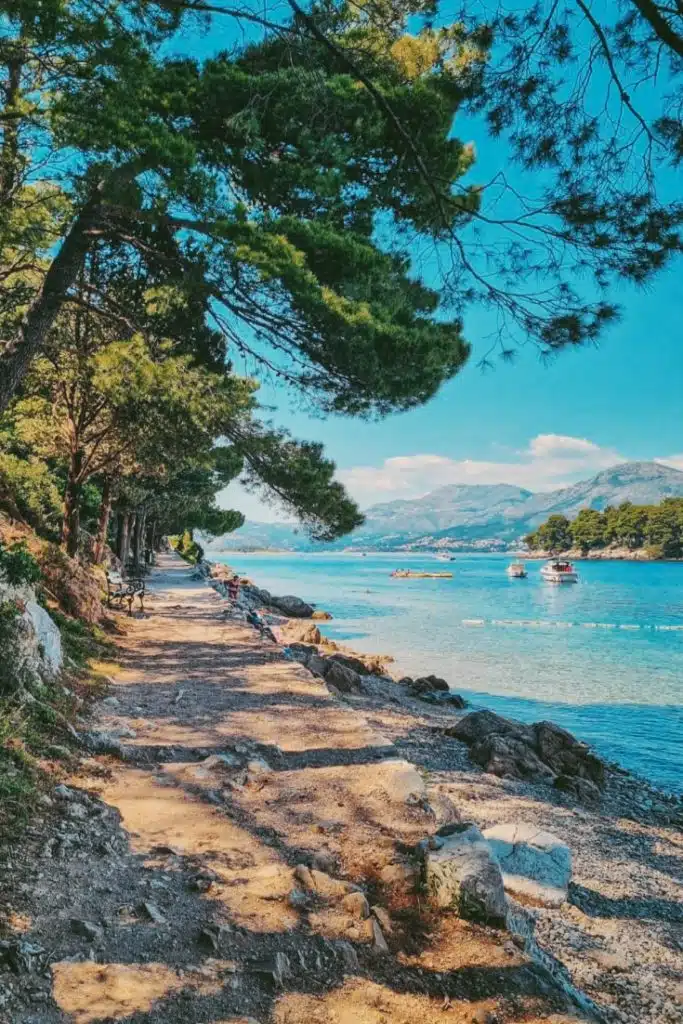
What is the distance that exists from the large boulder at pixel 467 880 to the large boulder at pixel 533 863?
4.68ft

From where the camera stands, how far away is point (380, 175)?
6672 mm

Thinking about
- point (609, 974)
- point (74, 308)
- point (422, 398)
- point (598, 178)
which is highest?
point (74, 308)

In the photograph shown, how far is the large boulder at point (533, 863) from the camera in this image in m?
5.19

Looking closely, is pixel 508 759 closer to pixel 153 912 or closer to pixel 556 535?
pixel 153 912

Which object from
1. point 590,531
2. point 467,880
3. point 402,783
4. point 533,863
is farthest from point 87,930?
point 590,531

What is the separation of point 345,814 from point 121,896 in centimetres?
197

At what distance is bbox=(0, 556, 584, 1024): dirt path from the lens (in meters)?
2.79

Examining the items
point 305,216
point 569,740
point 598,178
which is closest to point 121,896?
point 598,178

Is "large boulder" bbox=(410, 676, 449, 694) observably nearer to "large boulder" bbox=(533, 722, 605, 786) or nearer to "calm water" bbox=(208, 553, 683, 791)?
"calm water" bbox=(208, 553, 683, 791)

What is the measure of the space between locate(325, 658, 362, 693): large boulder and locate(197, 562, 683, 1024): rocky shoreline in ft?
0.11

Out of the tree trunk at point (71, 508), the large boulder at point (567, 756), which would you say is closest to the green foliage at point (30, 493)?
the tree trunk at point (71, 508)

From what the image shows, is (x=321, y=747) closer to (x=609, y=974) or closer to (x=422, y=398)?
(x=609, y=974)

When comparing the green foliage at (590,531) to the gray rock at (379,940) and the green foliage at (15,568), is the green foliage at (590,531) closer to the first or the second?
the green foliage at (15,568)

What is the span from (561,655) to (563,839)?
21680 mm
